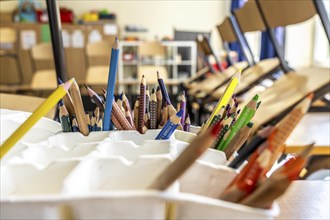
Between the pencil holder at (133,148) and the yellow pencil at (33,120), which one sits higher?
the yellow pencil at (33,120)

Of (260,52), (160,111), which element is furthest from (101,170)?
(260,52)

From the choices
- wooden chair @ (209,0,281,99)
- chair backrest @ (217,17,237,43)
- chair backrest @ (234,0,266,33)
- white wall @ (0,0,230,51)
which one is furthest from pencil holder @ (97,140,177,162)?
white wall @ (0,0,230,51)

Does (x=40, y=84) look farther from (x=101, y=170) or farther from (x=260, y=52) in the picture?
(x=101, y=170)

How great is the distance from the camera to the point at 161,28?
6.11 m

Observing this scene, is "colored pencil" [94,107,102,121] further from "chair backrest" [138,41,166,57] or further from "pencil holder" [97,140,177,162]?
"chair backrest" [138,41,166,57]

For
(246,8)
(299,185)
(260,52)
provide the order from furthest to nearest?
(260,52) → (246,8) → (299,185)

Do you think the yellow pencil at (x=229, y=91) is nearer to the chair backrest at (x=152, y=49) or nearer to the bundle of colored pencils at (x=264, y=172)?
the bundle of colored pencils at (x=264, y=172)

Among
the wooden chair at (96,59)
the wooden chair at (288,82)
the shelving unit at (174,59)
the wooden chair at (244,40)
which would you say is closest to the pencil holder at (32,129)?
the wooden chair at (288,82)

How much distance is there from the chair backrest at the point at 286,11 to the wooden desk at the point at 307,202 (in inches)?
41.5

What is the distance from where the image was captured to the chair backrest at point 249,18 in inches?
82.3

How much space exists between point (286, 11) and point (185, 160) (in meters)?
1.53

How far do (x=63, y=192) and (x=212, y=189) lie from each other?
0.10 meters

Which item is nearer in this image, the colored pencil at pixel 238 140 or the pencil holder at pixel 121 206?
the pencil holder at pixel 121 206

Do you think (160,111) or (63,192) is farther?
(160,111)
